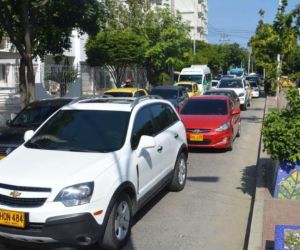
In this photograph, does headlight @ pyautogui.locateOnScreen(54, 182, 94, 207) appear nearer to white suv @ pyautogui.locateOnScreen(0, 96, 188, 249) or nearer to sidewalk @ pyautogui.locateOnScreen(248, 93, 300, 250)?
white suv @ pyautogui.locateOnScreen(0, 96, 188, 249)

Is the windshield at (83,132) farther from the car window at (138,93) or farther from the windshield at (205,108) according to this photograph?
the car window at (138,93)

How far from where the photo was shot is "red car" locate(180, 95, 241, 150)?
1273 centimetres

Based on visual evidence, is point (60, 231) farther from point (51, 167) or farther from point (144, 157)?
point (144, 157)

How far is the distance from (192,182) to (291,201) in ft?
8.08

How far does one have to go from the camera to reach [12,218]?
515 cm

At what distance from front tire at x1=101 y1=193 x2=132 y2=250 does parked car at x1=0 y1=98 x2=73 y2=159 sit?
12.1 feet

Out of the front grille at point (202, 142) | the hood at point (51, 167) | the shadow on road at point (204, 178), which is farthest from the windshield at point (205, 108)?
the hood at point (51, 167)

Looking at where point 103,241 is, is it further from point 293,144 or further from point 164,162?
point 293,144

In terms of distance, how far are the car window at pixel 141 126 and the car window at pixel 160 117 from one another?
0.21 m

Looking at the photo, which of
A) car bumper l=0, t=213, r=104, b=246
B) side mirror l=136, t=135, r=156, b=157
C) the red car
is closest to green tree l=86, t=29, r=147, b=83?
the red car

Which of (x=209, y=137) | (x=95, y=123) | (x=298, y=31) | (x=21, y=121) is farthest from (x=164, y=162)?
(x=298, y=31)

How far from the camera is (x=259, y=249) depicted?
18.4 feet

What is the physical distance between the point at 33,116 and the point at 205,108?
521 centimetres

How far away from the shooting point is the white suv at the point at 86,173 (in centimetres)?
512
